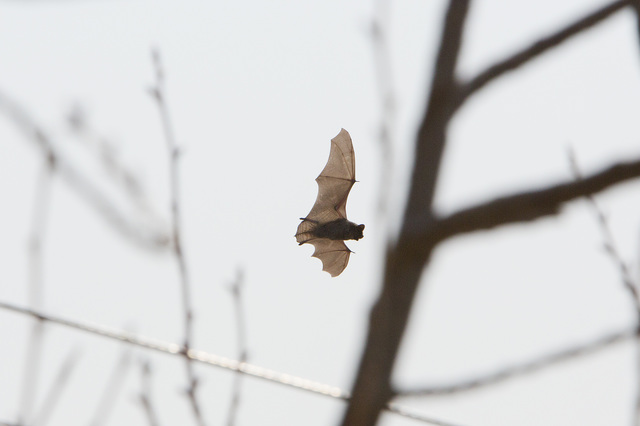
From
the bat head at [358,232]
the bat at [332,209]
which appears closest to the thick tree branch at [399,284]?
the bat head at [358,232]

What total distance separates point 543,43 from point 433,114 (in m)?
0.32

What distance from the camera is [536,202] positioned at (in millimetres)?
1466

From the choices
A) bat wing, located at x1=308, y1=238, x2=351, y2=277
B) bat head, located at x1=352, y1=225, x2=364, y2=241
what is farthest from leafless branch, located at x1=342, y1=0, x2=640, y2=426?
bat wing, located at x1=308, y1=238, x2=351, y2=277

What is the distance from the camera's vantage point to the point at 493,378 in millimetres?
1951

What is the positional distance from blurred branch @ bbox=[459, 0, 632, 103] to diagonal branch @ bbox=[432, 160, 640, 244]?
1.31ft

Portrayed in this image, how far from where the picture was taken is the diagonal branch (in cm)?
144

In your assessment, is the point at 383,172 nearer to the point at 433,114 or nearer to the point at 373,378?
the point at 433,114

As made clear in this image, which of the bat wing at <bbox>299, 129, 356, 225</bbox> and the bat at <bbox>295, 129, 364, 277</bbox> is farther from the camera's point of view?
the bat wing at <bbox>299, 129, 356, 225</bbox>

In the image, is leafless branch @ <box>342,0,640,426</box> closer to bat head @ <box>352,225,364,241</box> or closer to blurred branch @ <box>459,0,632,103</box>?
blurred branch @ <box>459,0,632,103</box>

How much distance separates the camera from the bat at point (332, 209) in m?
6.13

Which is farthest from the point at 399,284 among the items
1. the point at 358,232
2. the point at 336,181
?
the point at 336,181

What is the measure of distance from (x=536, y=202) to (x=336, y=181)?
5.44m

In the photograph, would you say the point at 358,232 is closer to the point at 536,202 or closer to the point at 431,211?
the point at 431,211

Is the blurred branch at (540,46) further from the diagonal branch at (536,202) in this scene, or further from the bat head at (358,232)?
the bat head at (358,232)
